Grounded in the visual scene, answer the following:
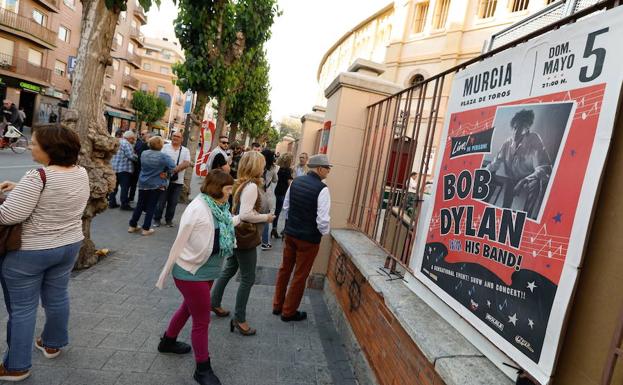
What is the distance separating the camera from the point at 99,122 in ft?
17.1

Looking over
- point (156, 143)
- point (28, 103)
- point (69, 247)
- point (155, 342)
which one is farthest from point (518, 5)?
point (28, 103)

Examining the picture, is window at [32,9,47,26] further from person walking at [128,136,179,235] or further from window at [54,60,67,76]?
person walking at [128,136,179,235]

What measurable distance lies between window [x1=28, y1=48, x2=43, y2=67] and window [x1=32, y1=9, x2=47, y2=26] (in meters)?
2.32

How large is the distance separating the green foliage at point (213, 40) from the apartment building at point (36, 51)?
20395mm

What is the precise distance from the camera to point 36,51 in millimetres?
31062

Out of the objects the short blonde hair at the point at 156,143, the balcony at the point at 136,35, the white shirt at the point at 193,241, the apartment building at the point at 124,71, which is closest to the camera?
the white shirt at the point at 193,241

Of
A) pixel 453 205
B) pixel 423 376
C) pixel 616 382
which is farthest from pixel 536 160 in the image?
pixel 423 376

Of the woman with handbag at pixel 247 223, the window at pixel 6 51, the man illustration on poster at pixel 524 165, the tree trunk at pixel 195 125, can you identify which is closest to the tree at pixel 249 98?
the tree trunk at pixel 195 125

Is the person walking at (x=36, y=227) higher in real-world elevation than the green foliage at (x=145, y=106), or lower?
lower

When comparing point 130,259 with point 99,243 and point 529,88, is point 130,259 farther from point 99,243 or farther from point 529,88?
point 529,88

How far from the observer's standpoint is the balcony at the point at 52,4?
29984 millimetres

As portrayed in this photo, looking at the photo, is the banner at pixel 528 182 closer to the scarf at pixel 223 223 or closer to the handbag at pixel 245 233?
the scarf at pixel 223 223

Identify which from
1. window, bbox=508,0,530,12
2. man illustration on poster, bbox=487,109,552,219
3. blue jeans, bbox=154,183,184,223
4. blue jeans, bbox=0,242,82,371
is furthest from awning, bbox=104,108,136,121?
man illustration on poster, bbox=487,109,552,219

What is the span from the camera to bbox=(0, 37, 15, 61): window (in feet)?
92.3
